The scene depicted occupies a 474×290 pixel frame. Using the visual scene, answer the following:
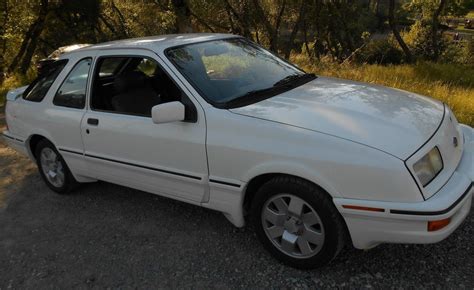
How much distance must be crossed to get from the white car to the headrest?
0.01 m

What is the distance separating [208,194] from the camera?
359 centimetres

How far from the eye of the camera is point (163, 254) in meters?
3.73

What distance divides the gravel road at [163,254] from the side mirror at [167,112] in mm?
1121

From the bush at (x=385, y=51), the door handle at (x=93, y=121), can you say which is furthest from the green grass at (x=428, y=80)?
the bush at (x=385, y=51)

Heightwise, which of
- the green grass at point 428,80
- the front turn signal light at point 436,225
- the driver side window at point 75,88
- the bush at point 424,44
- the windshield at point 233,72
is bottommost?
the bush at point 424,44

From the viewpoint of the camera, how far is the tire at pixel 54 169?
493 centimetres

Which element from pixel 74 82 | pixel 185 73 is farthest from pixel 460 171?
pixel 74 82

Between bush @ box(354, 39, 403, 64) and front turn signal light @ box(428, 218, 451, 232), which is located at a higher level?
front turn signal light @ box(428, 218, 451, 232)

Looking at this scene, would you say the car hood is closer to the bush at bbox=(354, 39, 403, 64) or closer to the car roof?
the car roof

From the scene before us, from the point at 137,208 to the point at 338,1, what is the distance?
2083 cm

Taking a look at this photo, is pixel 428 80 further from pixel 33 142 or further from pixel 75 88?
pixel 33 142

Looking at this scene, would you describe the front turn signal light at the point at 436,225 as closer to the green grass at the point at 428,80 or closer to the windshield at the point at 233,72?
the windshield at the point at 233,72

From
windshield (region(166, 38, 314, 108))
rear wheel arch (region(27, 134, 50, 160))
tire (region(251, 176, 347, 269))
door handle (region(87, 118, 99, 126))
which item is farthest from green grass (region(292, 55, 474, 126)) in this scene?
rear wheel arch (region(27, 134, 50, 160))

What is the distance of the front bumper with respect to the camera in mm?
2691
